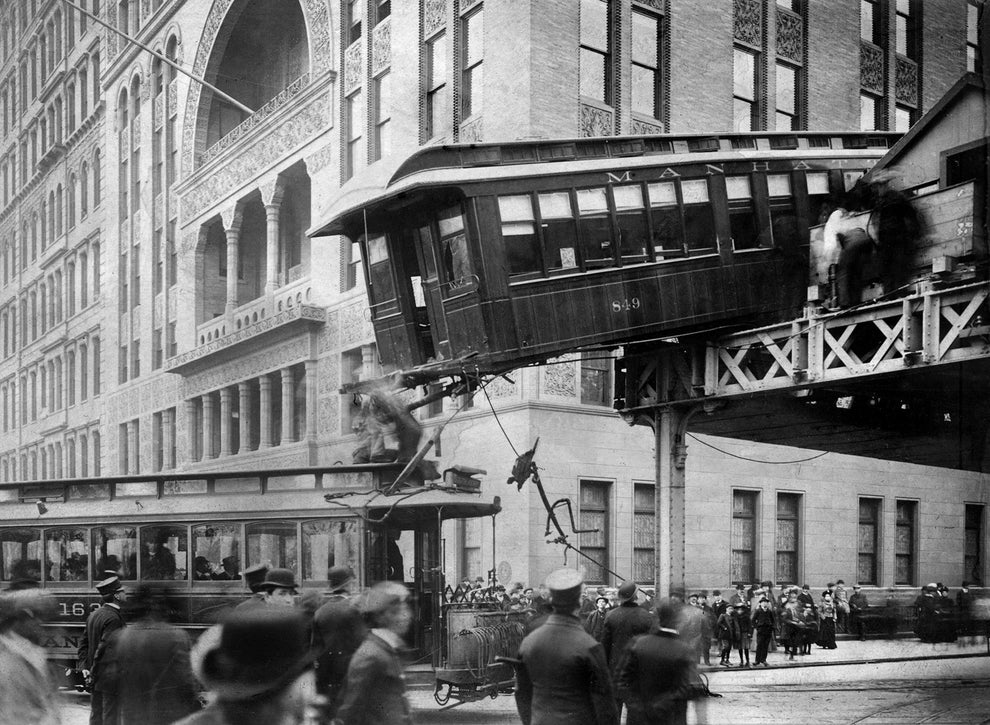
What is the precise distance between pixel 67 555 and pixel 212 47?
11.9m

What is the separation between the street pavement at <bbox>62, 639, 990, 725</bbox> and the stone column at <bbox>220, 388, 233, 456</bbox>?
8.81 metres

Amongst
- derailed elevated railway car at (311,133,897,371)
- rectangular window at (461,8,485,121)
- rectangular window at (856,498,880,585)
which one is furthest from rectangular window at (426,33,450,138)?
rectangular window at (856,498,880,585)

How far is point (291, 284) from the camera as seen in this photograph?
957 inches

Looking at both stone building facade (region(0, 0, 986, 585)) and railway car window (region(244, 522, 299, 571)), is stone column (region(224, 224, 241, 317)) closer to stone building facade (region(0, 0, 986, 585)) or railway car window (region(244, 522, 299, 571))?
stone building facade (region(0, 0, 986, 585))

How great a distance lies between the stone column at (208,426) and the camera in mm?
23641

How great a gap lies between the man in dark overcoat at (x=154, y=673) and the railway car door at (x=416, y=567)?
6105 mm

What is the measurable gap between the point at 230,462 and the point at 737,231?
13.0m

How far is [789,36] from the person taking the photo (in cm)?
2412

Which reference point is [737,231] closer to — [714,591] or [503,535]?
[503,535]

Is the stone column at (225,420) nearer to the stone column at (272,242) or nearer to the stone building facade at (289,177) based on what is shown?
the stone building facade at (289,177)

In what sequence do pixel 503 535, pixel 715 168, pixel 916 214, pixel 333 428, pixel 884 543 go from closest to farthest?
pixel 916 214
pixel 715 168
pixel 503 535
pixel 333 428
pixel 884 543

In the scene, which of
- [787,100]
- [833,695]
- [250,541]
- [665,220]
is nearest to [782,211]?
[665,220]

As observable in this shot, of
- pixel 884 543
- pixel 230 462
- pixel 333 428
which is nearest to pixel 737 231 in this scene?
pixel 333 428

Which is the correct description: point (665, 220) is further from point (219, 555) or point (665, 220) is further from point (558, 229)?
point (219, 555)
